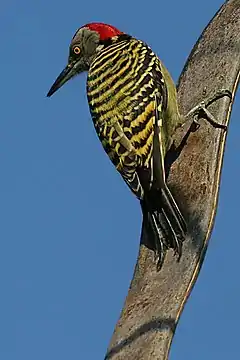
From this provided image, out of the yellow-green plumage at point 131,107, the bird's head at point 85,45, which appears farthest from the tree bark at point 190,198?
the bird's head at point 85,45

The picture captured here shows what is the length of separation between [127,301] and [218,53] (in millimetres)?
2022

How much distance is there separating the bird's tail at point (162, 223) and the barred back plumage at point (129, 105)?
4.3 inches

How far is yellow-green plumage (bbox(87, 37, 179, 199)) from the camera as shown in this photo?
17.8 feet

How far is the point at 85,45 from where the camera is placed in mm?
6965

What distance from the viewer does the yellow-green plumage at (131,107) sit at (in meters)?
5.43

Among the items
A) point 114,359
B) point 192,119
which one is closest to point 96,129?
point 192,119

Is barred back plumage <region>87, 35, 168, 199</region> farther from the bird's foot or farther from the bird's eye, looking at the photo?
the bird's eye

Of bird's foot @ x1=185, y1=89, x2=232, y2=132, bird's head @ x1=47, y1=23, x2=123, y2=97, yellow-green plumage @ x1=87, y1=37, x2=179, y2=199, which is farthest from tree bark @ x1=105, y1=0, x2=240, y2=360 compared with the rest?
bird's head @ x1=47, y1=23, x2=123, y2=97

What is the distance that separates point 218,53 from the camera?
227 inches

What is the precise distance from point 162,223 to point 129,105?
895 millimetres

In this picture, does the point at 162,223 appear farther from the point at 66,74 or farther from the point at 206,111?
the point at 66,74

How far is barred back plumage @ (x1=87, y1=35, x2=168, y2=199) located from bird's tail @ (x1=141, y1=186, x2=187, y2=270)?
0.11m

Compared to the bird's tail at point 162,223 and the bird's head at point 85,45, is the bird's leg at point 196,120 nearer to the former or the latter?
the bird's tail at point 162,223

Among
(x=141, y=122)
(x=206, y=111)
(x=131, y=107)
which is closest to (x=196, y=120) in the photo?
(x=206, y=111)
